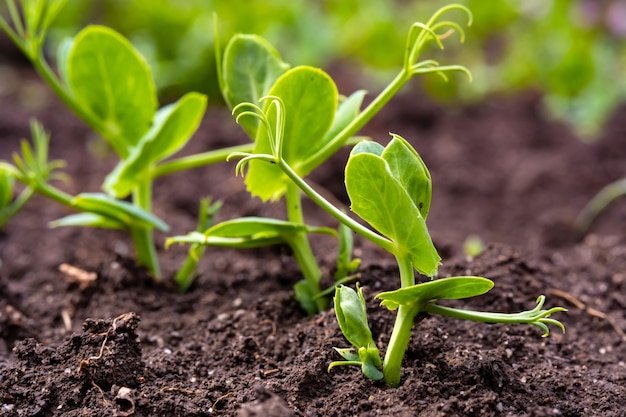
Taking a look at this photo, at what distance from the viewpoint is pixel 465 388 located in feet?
3.70

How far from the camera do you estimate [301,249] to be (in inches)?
53.2

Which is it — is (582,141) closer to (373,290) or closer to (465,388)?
(373,290)

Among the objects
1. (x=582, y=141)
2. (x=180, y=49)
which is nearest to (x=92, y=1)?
(x=180, y=49)

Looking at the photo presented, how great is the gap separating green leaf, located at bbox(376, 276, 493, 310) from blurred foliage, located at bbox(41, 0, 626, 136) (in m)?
2.21

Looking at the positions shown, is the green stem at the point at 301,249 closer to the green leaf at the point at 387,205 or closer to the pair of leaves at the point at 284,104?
the pair of leaves at the point at 284,104

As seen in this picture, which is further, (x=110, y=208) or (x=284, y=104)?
(x=110, y=208)

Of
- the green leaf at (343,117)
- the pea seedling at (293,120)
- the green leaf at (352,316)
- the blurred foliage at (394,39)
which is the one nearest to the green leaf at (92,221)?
the pea seedling at (293,120)

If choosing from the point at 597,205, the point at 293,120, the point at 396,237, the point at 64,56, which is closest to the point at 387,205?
the point at 396,237

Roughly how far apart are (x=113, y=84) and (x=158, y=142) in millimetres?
166

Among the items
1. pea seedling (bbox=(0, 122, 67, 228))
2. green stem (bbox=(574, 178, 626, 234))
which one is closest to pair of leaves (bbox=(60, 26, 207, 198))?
pea seedling (bbox=(0, 122, 67, 228))

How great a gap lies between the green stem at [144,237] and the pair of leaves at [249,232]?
0.30m

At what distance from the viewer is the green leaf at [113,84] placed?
4.94 feet

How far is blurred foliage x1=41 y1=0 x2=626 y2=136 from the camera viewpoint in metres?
3.17

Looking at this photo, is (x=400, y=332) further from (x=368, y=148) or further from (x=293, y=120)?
(x=293, y=120)
